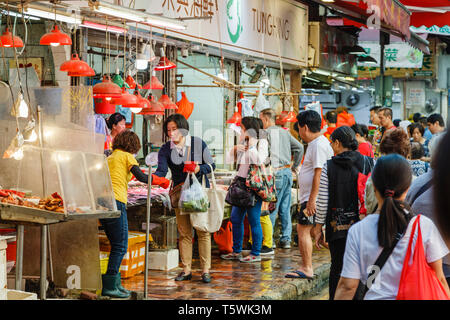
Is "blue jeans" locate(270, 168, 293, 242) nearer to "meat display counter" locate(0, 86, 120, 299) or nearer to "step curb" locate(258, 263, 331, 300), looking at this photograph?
"step curb" locate(258, 263, 331, 300)

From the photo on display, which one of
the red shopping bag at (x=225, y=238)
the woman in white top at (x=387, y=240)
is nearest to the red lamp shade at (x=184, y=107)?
the red shopping bag at (x=225, y=238)

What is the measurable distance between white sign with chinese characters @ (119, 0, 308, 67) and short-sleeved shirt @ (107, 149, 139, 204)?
114 inches

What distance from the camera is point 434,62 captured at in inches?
1105

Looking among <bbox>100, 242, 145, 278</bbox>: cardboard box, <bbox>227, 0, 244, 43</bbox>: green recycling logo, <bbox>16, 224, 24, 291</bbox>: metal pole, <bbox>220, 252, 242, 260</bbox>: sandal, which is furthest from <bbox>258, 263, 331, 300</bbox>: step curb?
<bbox>227, 0, 244, 43</bbox>: green recycling logo

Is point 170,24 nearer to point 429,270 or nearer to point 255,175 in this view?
point 255,175

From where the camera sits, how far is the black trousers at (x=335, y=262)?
6293 mm

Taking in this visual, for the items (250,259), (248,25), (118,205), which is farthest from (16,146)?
(248,25)

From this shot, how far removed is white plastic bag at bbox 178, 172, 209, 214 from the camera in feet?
26.6

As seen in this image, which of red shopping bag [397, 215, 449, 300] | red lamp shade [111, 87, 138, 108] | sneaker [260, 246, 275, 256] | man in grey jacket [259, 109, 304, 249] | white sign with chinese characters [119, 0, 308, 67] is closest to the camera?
red shopping bag [397, 215, 449, 300]

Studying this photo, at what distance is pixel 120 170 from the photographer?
752 centimetres

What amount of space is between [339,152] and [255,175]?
3.06m

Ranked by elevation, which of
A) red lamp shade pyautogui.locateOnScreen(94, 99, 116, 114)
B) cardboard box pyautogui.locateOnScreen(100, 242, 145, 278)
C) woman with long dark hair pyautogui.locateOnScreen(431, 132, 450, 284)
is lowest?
cardboard box pyautogui.locateOnScreen(100, 242, 145, 278)

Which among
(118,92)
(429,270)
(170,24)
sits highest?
(170,24)

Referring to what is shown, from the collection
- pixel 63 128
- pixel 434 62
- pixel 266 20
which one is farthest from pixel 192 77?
pixel 434 62
